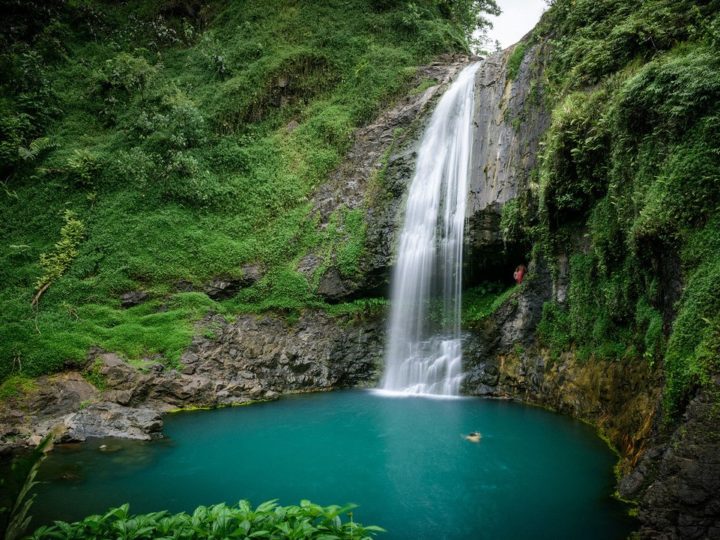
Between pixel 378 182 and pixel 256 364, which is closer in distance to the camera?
pixel 256 364

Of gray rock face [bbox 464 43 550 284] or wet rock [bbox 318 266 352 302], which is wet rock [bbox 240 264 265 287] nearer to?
wet rock [bbox 318 266 352 302]

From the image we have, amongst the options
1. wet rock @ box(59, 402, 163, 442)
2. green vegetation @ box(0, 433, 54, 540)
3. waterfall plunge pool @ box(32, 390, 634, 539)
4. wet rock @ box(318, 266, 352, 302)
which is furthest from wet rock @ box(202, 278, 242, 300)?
green vegetation @ box(0, 433, 54, 540)

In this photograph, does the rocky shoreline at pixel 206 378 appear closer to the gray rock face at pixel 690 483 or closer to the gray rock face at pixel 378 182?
the gray rock face at pixel 378 182

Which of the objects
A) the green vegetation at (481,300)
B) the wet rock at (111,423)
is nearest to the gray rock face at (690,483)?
the green vegetation at (481,300)

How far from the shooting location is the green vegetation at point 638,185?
5281 millimetres

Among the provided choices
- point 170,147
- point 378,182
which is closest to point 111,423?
point 378,182

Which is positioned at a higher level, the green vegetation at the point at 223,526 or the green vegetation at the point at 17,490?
the green vegetation at the point at 17,490

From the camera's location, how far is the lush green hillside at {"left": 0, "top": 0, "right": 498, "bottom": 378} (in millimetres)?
12812

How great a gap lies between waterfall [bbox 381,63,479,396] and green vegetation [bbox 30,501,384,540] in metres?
9.69

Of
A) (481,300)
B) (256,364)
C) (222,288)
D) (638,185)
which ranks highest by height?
(638,185)

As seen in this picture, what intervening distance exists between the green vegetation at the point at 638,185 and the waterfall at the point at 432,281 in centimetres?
301

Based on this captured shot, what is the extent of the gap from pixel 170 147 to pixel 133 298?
7119 millimetres

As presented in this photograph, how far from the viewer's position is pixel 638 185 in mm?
6809

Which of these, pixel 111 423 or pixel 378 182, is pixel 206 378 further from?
pixel 378 182
